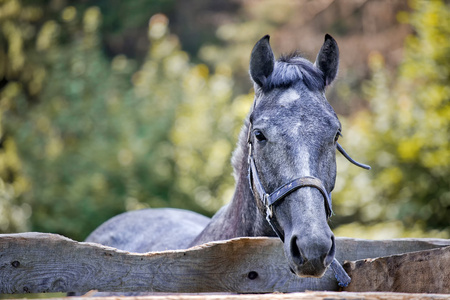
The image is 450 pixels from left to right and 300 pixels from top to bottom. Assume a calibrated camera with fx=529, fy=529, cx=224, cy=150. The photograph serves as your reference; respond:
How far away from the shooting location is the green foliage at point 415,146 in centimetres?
802

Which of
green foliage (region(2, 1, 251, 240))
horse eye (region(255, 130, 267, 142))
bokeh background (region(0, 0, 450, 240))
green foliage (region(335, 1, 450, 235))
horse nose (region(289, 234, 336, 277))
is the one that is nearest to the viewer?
horse nose (region(289, 234, 336, 277))

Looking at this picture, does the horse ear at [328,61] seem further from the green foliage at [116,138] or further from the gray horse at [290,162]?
the green foliage at [116,138]

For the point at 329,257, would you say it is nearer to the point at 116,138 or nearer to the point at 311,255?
the point at 311,255

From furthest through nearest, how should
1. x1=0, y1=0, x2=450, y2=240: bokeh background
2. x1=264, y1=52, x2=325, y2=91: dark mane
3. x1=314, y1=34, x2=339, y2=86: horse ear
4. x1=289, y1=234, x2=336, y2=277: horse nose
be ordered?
x1=0, y1=0, x2=450, y2=240: bokeh background, x1=314, y1=34, x2=339, y2=86: horse ear, x1=264, y1=52, x2=325, y2=91: dark mane, x1=289, y1=234, x2=336, y2=277: horse nose

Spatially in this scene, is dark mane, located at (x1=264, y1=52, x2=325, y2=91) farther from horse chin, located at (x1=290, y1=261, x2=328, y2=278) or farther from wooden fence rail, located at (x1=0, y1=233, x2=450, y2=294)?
horse chin, located at (x1=290, y1=261, x2=328, y2=278)

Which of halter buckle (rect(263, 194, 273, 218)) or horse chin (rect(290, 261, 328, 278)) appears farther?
halter buckle (rect(263, 194, 273, 218))

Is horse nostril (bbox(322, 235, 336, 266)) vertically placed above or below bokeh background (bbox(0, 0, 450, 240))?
below

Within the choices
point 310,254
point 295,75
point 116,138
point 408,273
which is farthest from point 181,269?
point 116,138

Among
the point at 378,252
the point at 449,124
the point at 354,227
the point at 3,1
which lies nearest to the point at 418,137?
the point at 449,124

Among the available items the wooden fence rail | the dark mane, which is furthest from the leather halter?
the dark mane

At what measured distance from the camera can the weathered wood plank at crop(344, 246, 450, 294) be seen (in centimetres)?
229

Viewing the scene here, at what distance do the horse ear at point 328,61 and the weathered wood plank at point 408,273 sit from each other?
44.5 inches

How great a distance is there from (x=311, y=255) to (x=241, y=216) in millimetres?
906

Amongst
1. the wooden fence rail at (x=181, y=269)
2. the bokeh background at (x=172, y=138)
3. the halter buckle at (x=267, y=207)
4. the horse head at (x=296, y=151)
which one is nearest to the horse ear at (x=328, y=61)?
the horse head at (x=296, y=151)
